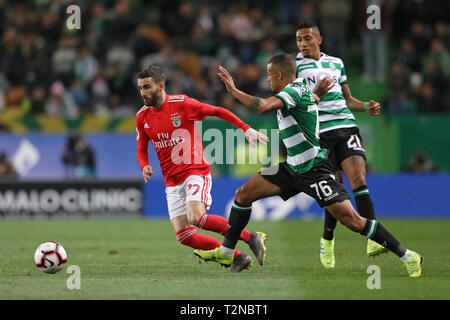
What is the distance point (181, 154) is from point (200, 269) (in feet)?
4.02

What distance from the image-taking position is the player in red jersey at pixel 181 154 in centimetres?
859

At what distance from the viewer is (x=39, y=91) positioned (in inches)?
742

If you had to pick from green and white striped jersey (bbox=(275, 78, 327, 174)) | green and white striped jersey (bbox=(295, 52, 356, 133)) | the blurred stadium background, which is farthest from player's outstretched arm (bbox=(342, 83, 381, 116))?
the blurred stadium background

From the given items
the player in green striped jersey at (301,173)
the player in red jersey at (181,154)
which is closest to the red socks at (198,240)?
the player in red jersey at (181,154)

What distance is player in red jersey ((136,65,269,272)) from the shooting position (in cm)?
859

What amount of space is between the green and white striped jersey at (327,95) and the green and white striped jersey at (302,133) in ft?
3.64

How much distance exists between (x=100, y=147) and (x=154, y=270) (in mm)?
9885

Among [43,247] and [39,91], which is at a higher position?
[39,91]

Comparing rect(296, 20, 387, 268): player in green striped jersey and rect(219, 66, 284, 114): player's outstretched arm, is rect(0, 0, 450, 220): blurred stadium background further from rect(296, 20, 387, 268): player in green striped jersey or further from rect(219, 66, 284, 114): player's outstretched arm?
rect(219, 66, 284, 114): player's outstretched arm

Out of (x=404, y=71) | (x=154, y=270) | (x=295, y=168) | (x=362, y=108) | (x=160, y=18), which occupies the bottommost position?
(x=154, y=270)

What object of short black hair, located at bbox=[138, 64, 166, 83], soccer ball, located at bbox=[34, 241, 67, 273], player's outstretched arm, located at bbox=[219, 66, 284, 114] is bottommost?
soccer ball, located at bbox=[34, 241, 67, 273]

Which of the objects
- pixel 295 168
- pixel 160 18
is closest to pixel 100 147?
pixel 160 18

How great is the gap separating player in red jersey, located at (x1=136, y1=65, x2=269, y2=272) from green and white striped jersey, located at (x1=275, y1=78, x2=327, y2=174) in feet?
2.94

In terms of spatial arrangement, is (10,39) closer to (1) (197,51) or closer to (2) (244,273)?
(1) (197,51)
